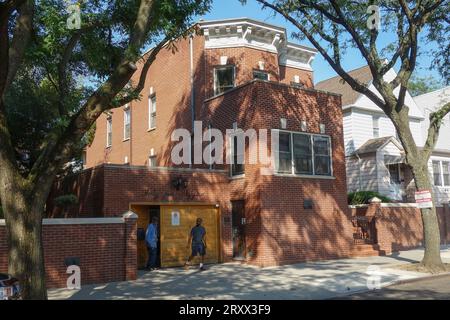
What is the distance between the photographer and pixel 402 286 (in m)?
12.3

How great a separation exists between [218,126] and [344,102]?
11.8 metres

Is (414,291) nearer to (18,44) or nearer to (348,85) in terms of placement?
(18,44)

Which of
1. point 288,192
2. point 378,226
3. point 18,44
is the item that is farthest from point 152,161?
point 18,44

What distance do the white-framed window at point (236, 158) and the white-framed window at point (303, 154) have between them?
135 centimetres

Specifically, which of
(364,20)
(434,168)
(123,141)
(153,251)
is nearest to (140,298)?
(153,251)

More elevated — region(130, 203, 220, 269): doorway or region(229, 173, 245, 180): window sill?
region(229, 173, 245, 180): window sill

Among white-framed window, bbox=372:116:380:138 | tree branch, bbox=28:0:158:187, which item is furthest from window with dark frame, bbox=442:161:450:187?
tree branch, bbox=28:0:158:187

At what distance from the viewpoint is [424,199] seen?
15180 mm

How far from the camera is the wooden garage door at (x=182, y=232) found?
660 inches

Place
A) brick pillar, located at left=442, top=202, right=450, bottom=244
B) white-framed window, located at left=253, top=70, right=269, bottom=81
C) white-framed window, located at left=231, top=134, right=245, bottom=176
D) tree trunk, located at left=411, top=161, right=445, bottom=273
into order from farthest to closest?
brick pillar, located at left=442, top=202, right=450, bottom=244
white-framed window, located at left=253, top=70, right=269, bottom=81
white-framed window, located at left=231, top=134, right=245, bottom=176
tree trunk, located at left=411, top=161, right=445, bottom=273

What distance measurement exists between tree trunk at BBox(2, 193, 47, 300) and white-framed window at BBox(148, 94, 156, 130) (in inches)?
656

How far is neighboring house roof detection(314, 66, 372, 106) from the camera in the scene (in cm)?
2792

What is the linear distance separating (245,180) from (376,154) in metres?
10.5

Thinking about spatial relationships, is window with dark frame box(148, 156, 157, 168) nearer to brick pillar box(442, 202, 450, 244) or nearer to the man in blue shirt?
the man in blue shirt
